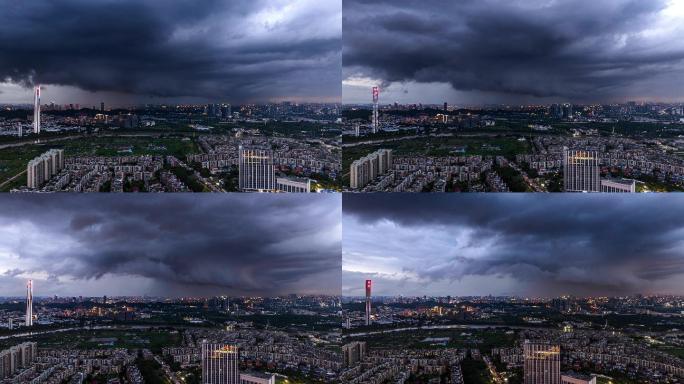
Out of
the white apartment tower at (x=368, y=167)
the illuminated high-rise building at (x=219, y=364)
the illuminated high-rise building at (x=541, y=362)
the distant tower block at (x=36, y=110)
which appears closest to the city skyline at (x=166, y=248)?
the white apartment tower at (x=368, y=167)

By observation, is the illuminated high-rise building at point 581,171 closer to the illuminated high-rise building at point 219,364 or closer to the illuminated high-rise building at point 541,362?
the illuminated high-rise building at point 541,362

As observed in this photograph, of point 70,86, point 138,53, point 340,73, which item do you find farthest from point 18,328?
point 340,73

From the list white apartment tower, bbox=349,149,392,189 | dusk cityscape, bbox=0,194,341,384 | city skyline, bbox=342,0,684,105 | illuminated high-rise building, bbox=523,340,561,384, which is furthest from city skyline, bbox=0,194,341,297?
illuminated high-rise building, bbox=523,340,561,384

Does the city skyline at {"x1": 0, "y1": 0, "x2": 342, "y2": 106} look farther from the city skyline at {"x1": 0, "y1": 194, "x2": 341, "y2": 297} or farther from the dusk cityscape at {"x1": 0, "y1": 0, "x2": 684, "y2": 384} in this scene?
the city skyline at {"x1": 0, "y1": 194, "x2": 341, "y2": 297}

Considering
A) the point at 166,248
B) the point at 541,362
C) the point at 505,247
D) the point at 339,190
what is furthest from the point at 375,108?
the point at 541,362

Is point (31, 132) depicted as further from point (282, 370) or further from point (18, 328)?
point (282, 370)

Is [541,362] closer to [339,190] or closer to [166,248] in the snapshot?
[339,190]
